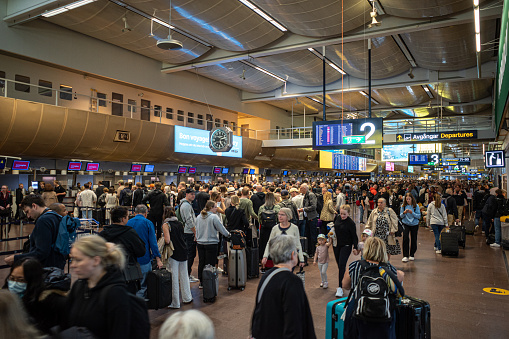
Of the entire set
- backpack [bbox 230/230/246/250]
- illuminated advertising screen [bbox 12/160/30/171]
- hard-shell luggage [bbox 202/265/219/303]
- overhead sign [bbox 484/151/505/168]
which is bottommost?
hard-shell luggage [bbox 202/265/219/303]

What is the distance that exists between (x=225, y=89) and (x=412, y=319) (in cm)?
2474

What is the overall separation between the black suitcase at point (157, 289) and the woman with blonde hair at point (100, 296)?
283 centimetres

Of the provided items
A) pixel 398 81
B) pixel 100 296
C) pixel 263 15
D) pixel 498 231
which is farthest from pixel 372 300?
pixel 398 81

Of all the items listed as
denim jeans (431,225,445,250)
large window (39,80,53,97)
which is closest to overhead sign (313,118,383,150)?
denim jeans (431,225,445,250)

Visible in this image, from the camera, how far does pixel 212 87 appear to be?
2566 centimetres

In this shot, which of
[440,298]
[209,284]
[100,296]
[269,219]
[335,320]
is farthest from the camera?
[269,219]

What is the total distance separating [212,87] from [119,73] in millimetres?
7779

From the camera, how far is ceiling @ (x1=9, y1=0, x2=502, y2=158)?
13094 mm

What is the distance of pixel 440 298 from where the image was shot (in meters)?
6.41

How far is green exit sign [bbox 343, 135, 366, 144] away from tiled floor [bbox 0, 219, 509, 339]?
448cm

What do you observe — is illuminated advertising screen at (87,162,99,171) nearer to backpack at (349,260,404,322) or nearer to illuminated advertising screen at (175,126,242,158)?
illuminated advertising screen at (175,126,242,158)

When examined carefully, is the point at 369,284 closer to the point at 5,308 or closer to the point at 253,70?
the point at 5,308

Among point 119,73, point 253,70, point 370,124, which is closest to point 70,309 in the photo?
point 370,124

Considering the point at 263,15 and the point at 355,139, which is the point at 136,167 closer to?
the point at 263,15
